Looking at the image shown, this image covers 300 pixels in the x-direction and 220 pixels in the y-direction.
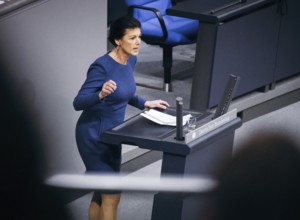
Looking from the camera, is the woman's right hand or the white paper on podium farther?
the white paper on podium

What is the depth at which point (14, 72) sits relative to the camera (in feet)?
11.4

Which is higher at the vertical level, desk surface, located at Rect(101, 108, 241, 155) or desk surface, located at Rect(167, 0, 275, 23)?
desk surface, located at Rect(167, 0, 275, 23)

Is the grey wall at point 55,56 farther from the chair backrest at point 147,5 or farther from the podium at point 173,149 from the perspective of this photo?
the chair backrest at point 147,5

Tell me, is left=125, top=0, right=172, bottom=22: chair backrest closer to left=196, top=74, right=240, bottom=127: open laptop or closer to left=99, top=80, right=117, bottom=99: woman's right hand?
left=196, top=74, right=240, bottom=127: open laptop

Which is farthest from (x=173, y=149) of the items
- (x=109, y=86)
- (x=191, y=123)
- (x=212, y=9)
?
(x=212, y=9)

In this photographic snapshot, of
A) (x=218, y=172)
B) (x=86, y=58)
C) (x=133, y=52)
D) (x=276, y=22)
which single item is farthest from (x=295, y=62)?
(x=218, y=172)

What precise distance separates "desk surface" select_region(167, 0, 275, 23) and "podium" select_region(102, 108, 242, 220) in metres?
1.67

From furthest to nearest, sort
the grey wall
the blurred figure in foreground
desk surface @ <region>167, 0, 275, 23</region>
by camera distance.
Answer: desk surface @ <region>167, 0, 275, 23</region> < the grey wall < the blurred figure in foreground

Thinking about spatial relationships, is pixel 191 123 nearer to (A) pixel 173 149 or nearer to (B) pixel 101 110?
(A) pixel 173 149

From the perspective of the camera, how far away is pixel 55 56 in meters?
3.69

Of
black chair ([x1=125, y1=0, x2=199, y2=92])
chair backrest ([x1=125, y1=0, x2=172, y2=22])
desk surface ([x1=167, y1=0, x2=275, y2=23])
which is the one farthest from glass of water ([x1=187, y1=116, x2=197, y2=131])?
chair backrest ([x1=125, y1=0, x2=172, y2=22])

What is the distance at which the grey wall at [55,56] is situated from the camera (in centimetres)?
346

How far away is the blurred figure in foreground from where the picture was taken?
1167 mm

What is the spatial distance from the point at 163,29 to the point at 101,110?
2.31 meters
